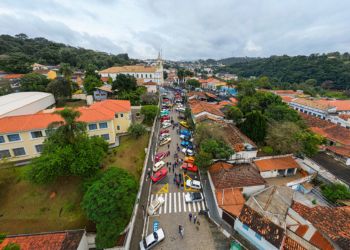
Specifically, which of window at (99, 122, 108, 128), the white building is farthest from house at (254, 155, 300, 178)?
the white building

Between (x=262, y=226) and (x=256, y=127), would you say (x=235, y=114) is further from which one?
(x=262, y=226)

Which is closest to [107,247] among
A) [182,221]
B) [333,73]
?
[182,221]

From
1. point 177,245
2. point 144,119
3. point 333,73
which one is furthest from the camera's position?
point 333,73

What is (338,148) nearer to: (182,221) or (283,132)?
(283,132)

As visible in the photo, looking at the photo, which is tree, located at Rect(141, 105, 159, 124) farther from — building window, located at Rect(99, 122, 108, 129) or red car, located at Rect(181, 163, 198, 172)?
red car, located at Rect(181, 163, 198, 172)

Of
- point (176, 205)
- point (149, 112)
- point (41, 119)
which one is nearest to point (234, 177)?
point (176, 205)

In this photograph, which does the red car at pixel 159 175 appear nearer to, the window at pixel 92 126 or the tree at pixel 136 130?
the tree at pixel 136 130
